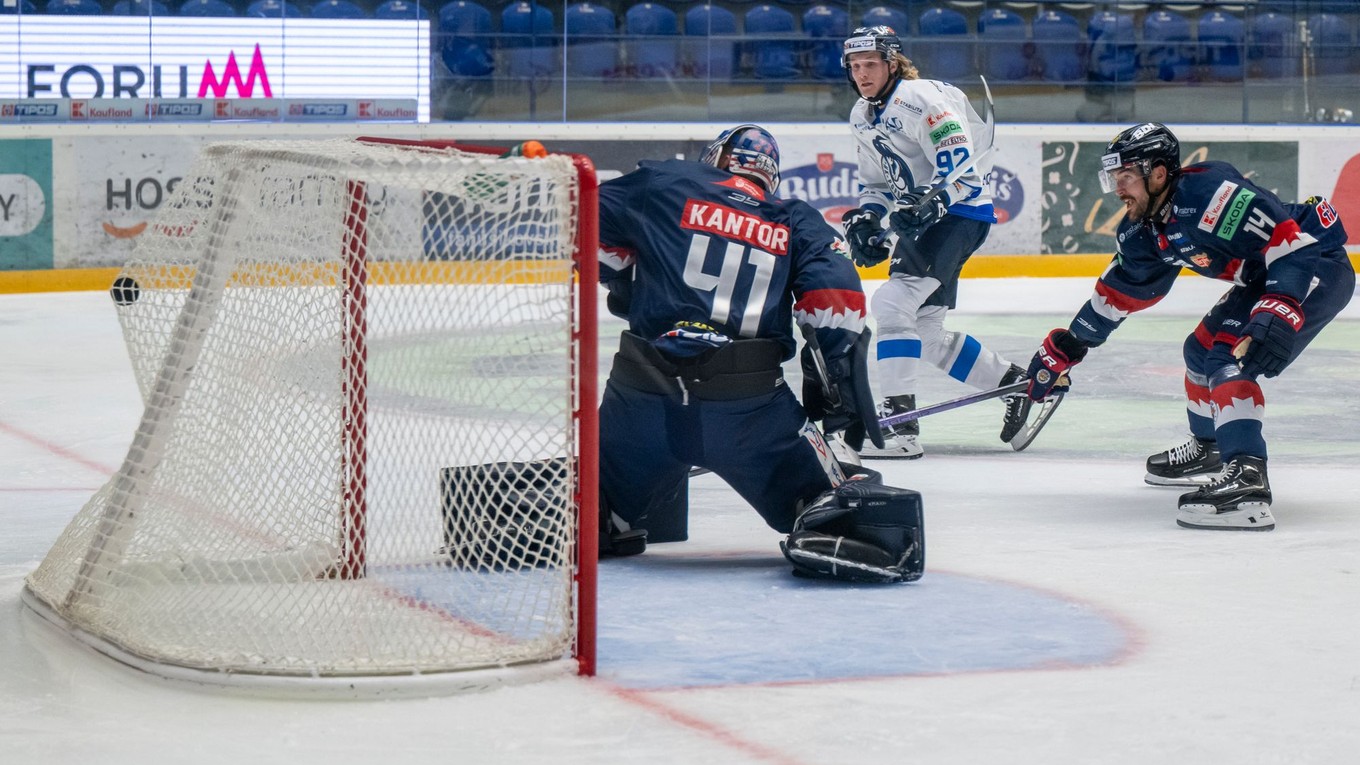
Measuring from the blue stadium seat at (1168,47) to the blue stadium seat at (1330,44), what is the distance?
2.53 feet

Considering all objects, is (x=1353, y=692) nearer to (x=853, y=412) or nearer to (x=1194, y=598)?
(x=1194, y=598)

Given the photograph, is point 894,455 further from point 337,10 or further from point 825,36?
point 825,36

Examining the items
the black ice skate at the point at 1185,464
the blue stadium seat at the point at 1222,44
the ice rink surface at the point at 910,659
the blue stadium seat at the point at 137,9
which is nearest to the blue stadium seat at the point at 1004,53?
the blue stadium seat at the point at 1222,44

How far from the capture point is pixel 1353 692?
8.54 ft

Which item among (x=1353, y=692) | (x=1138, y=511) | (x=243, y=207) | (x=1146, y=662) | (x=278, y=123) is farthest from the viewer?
(x=278, y=123)

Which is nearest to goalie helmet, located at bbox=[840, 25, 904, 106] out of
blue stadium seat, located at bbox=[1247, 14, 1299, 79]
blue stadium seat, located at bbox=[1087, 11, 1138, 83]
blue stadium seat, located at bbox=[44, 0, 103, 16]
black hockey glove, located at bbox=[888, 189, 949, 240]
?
black hockey glove, located at bbox=[888, 189, 949, 240]

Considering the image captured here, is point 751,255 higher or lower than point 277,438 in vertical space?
higher

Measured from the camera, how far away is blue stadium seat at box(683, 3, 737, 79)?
10.5 meters

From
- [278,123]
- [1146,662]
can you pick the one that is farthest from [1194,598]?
[278,123]

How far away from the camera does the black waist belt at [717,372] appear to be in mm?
3377

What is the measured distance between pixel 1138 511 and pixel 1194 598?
98 centimetres

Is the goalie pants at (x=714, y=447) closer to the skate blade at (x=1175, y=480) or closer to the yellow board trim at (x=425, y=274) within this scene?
the yellow board trim at (x=425, y=274)

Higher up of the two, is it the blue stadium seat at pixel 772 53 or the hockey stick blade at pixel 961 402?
the blue stadium seat at pixel 772 53

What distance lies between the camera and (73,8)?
9.57 meters
